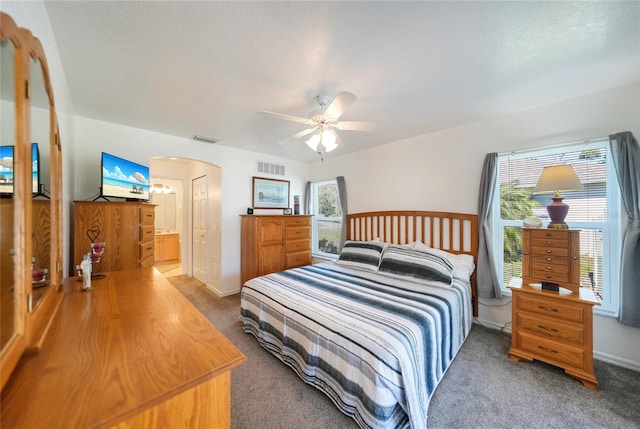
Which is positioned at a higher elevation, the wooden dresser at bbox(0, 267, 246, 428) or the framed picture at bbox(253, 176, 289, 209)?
the framed picture at bbox(253, 176, 289, 209)

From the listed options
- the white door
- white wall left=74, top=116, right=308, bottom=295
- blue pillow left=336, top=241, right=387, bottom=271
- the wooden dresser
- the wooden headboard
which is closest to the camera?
the wooden dresser

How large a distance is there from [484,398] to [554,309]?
1.00m

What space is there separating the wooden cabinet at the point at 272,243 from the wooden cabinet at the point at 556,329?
10.1ft

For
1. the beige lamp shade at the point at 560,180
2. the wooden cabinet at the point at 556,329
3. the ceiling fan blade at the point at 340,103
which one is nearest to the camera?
the ceiling fan blade at the point at 340,103

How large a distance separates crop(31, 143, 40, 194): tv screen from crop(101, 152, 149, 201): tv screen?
66.5 inches

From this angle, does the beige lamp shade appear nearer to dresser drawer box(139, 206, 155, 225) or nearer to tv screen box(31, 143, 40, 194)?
tv screen box(31, 143, 40, 194)

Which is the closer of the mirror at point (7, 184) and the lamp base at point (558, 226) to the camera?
the mirror at point (7, 184)

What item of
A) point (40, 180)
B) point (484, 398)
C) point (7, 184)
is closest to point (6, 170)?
point (7, 184)

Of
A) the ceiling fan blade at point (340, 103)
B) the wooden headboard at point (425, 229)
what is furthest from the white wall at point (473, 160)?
the ceiling fan blade at point (340, 103)

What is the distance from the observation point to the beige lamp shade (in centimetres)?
196

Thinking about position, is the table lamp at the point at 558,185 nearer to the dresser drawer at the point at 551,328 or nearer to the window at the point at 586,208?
the window at the point at 586,208

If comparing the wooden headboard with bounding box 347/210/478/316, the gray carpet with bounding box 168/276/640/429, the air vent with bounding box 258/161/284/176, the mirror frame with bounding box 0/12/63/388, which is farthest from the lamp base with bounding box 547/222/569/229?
the air vent with bounding box 258/161/284/176

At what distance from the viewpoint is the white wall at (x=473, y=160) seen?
212cm

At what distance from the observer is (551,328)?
2.01 meters
